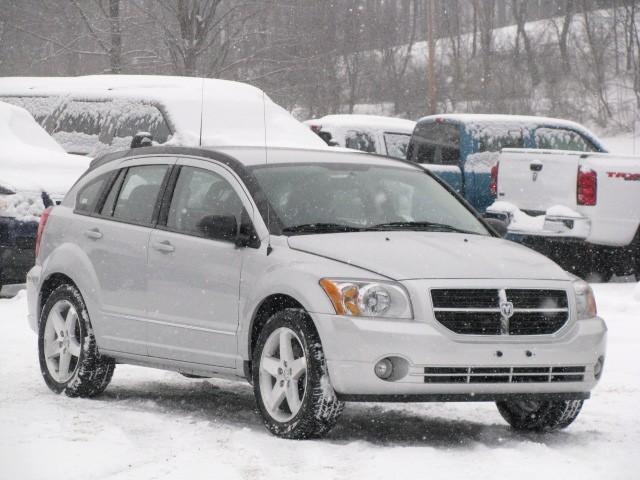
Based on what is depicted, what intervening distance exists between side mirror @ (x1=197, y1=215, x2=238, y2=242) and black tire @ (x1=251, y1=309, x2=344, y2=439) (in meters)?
0.69

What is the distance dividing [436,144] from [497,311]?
1337 centimetres

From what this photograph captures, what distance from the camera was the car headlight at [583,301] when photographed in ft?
23.6

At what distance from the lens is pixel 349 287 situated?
21.9 feet

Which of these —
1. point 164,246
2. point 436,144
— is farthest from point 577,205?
point 164,246

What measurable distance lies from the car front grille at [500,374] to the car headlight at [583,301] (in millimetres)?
326

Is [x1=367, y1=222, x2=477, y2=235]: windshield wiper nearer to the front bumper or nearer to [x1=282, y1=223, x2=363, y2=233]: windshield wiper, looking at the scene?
[x1=282, y1=223, x2=363, y2=233]: windshield wiper

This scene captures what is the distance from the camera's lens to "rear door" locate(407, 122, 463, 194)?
19.2m

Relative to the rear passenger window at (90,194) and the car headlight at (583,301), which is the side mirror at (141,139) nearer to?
the rear passenger window at (90,194)

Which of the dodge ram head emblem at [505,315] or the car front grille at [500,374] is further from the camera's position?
the dodge ram head emblem at [505,315]

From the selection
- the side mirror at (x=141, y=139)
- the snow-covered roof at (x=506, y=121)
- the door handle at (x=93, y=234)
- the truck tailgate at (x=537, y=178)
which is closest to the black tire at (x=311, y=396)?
the door handle at (x=93, y=234)

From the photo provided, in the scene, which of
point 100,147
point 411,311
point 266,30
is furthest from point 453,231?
point 266,30

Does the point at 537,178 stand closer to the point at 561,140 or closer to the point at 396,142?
the point at 561,140

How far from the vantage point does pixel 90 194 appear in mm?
8977

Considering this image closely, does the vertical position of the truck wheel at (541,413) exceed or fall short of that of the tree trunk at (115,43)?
it falls short
